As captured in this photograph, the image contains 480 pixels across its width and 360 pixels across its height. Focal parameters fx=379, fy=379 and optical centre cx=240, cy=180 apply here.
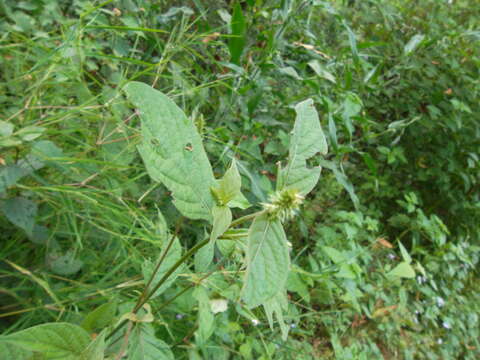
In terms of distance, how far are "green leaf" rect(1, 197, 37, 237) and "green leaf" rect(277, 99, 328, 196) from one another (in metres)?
0.62

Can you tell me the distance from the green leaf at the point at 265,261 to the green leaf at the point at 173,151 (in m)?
0.07

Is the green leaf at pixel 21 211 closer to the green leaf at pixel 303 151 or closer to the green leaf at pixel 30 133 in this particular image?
the green leaf at pixel 30 133

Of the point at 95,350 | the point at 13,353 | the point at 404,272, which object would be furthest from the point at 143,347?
the point at 404,272

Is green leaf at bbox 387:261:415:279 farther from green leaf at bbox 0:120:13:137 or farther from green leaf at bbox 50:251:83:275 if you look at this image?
green leaf at bbox 0:120:13:137

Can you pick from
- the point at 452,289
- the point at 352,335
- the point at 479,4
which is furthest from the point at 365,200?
the point at 479,4

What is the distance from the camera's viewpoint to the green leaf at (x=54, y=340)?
0.45m

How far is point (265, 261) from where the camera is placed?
0.41m

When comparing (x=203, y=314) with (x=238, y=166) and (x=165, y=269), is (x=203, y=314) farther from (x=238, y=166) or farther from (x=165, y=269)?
(x=238, y=166)

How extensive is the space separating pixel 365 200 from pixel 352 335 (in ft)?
2.75

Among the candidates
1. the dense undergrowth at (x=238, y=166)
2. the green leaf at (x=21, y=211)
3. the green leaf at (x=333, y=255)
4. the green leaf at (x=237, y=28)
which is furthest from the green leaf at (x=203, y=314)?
the green leaf at (x=237, y=28)

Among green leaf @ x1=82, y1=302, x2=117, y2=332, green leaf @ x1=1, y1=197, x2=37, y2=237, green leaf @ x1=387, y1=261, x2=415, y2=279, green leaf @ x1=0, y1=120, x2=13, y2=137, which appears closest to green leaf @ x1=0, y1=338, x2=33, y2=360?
green leaf @ x1=82, y1=302, x2=117, y2=332

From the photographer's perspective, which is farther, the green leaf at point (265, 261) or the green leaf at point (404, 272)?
the green leaf at point (404, 272)

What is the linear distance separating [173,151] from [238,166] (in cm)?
76

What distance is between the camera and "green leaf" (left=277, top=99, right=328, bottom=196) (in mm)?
452
